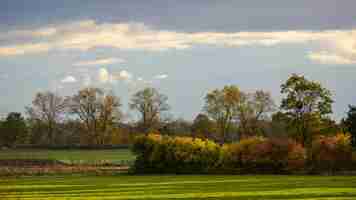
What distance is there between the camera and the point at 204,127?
412ft

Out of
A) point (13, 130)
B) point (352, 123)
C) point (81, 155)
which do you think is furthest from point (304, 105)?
point (13, 130)

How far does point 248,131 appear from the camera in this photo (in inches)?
4747

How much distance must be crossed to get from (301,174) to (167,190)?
31.3 metres

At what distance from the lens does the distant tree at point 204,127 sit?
125 metres

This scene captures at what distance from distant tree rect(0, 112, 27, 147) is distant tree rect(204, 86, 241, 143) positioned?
44.2 metres

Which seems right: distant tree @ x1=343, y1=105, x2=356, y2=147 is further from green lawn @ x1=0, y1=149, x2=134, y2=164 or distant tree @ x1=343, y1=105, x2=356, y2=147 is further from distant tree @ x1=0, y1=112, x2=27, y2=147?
distant tree @ x1=0, y1=112, x2=27, y2=147

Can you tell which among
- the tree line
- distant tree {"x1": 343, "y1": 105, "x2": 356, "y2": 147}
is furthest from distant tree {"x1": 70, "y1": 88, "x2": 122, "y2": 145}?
distant tree {"x1": 343, "y1": 105, "x2": 356, "y2": 147}

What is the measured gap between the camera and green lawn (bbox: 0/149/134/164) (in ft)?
343

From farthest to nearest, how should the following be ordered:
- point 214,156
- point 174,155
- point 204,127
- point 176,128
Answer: point 176,128 → point 204,127 → point 174,155 → point 214,156

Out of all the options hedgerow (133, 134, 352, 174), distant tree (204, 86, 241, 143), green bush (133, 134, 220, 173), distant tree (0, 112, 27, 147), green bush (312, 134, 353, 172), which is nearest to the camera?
green bush (312, 134, 353, 172)

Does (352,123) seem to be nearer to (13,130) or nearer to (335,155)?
(335,155)

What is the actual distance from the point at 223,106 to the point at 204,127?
531 centimetres

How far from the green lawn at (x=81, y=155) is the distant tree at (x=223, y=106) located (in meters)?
17.6

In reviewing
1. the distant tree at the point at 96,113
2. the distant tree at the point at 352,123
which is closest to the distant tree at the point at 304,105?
the distant tree at the point at 352,123
